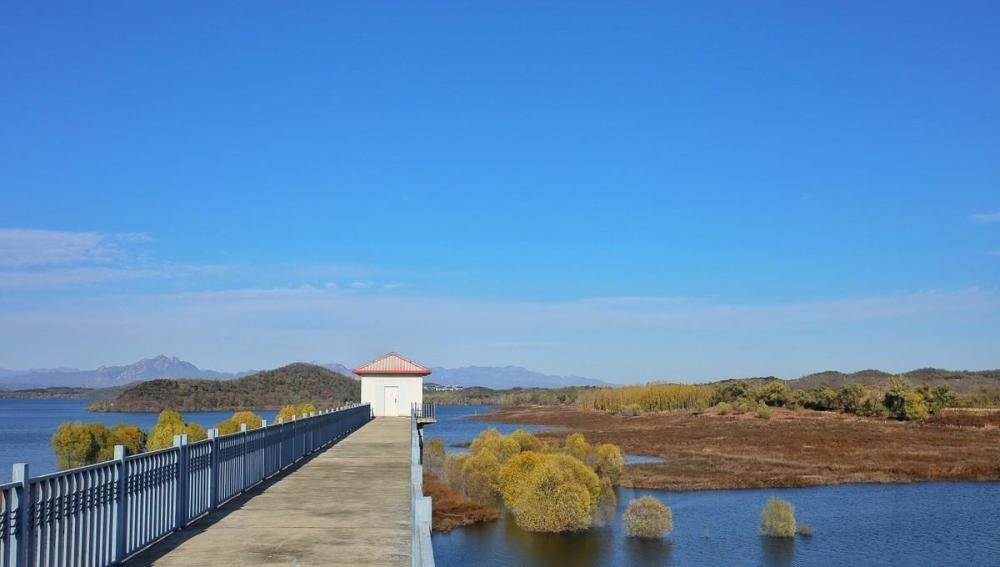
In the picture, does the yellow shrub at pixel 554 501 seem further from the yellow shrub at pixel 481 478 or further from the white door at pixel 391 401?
the white door at pixel 391 401

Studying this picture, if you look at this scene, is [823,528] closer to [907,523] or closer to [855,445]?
[907,523]

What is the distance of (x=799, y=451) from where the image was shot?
242 feet

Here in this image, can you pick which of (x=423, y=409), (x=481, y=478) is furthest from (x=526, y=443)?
(x=423, y=409)

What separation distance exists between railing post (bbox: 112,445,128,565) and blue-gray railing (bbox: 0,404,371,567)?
1 cm

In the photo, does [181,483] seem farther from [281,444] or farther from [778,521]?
[778,521]

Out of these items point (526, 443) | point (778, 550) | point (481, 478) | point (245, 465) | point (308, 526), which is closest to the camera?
point (308, 526)

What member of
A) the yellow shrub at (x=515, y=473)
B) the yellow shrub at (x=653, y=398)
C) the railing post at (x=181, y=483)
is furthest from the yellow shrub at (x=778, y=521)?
the yellow shrub at (x=653, y=398)

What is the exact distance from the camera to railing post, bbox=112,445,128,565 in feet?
28.7

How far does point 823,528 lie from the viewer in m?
42.3

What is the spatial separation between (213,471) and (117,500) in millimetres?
3892

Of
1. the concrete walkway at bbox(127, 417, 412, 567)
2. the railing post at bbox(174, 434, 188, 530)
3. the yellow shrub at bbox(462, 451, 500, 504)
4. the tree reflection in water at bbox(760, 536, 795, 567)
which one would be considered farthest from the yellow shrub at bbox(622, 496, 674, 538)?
the railing post at bbox(174, 434, 188, 530)

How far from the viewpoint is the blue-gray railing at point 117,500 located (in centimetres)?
693

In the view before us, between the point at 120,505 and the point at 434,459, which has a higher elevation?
the point at 120,505

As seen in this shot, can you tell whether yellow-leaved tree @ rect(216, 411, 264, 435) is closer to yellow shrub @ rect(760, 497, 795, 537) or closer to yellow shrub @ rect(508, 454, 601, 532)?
yellow shrub @ rect(508, 454, 601, 532)
